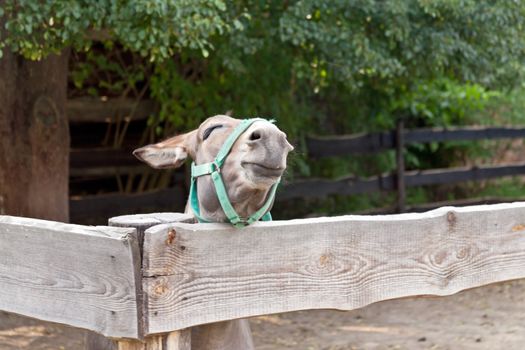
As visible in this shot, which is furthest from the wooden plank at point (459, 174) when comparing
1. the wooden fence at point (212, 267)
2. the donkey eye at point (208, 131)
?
the donkey eye at point (208, 131)

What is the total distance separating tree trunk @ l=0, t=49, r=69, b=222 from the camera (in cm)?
684

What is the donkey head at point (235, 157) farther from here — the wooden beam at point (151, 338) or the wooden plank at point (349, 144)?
the wooden plank at point (349, 144)

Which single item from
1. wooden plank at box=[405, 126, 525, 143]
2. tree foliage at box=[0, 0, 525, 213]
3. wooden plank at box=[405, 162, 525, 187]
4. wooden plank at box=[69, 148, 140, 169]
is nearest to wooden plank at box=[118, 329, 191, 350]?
tree foliage at box=[0, 0, 525, 213]

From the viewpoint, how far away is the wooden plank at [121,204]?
9.36 m

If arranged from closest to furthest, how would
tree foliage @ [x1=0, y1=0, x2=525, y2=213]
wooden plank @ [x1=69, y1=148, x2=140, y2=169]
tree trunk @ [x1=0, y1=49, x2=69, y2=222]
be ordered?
1. tree foliage @ [x1=0, y1=0, x2=525, y2=213]
2. tree trunk @ [x1=0, y1=49, x2=69, y2=222]
3. wooden plank @ [x1=69, y1=148, x2=140, y2=169]

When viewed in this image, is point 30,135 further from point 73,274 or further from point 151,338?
point 151,338

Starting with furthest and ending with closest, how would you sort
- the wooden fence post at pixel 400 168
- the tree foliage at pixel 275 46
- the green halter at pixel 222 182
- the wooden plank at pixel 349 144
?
the wooden fence post at pixel 400 168 < the wooden plank at pixel 349 144 < the tree foliage at pixel 275 46 < the green halter at pixel 222 182

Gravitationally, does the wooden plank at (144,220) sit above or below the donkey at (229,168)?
below

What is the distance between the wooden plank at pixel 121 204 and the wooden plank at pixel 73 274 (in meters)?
6.74

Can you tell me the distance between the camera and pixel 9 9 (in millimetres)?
5180

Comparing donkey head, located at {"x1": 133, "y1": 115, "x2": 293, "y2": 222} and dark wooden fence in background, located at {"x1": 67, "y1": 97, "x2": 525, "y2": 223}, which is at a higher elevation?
dark wooden fence in background, located at {"x1": 67, "y1": 97, "x2": 525, "y2": 223}

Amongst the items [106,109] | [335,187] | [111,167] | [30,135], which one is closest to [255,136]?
[30,135]

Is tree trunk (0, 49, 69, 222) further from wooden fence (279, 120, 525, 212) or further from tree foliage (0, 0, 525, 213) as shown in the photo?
wooden fence (279, 120, 525, 212)

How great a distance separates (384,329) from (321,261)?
14.9 ft
